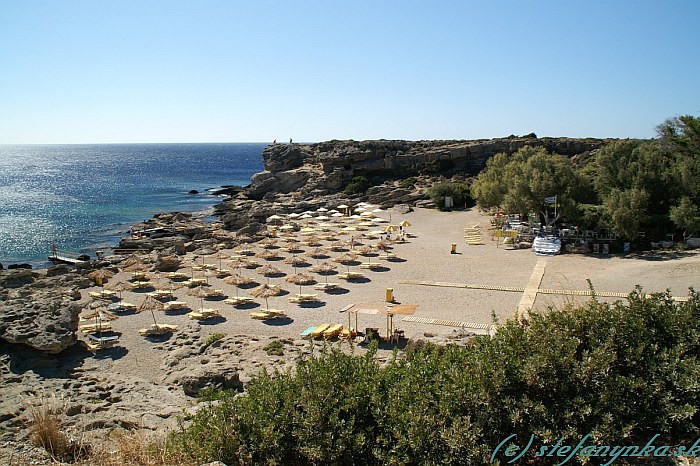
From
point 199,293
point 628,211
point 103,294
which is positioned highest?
point 628,211

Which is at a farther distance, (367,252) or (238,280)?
(367,252)

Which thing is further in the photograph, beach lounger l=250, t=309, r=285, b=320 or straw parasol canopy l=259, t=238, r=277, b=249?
straw parasol canopy l=259, t=238, r=277, b=249

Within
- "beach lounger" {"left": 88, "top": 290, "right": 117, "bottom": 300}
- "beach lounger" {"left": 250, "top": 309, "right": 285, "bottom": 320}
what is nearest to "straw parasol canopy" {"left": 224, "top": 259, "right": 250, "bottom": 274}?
"beach lounger" {"left": 88, "top": 290, "right": 117, "bottom": 300}

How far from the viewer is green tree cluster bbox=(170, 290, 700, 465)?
236 inches

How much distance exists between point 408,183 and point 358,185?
5.60m

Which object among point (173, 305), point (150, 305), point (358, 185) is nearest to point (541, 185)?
point (173, 305)

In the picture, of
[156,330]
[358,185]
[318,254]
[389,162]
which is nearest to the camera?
[156,330]

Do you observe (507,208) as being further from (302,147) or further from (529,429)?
(302,147)

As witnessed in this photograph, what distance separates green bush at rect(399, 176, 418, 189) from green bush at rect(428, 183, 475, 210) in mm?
5460

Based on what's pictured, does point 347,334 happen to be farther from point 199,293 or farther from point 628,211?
point 628,211

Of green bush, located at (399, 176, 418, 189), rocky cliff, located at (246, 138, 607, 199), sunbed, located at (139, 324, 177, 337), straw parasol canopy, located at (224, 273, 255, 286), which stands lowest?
sunbed, located at (139, 324, 177, 337)

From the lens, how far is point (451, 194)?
4497 centimetres

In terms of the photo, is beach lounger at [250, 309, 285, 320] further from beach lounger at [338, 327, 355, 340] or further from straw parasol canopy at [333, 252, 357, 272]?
straw parasol canopy at [333, 252, 357, 272]

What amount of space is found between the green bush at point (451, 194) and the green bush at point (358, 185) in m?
9.73
